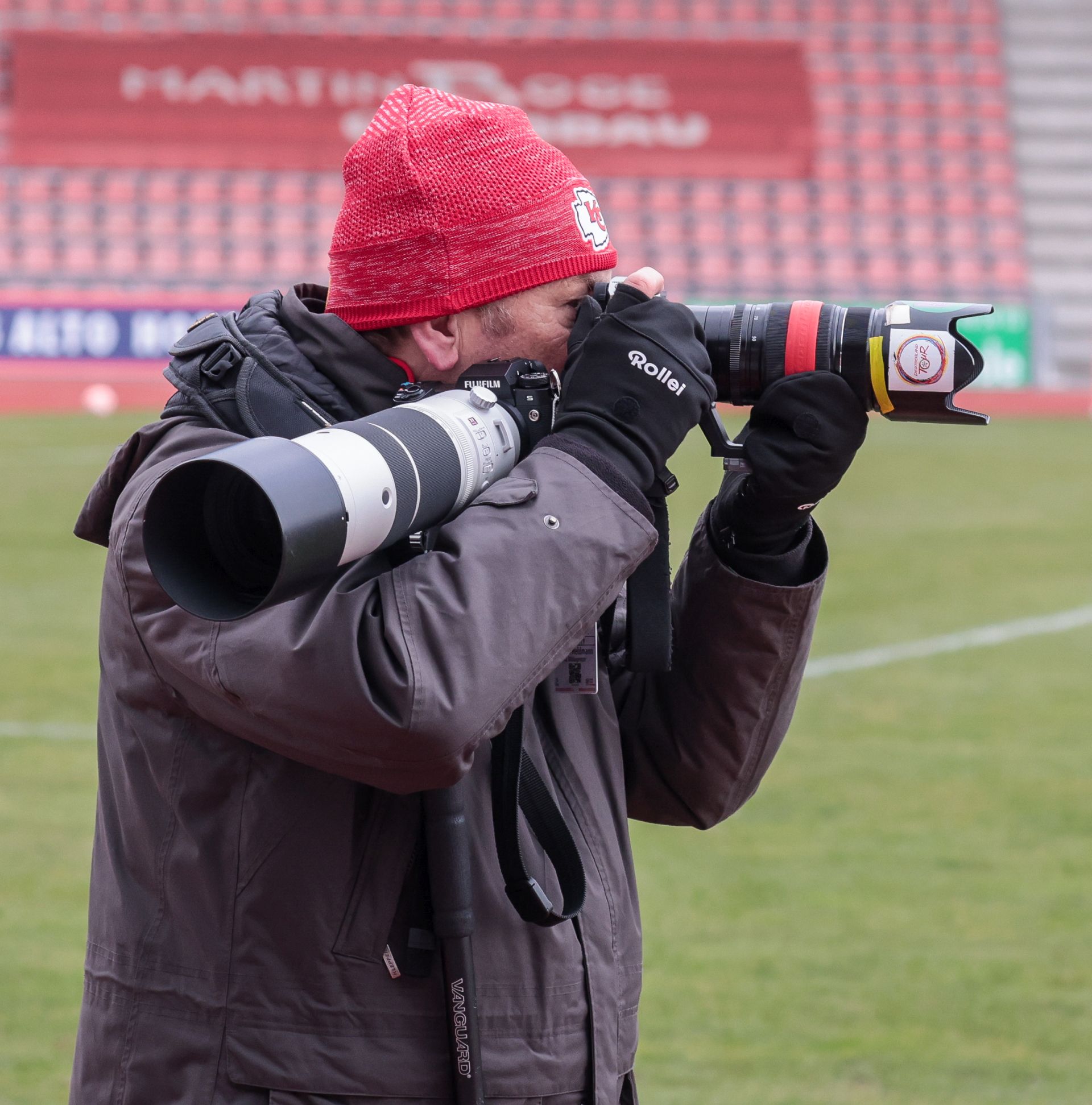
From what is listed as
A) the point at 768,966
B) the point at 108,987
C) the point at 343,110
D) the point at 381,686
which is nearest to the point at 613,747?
the point at 381,686

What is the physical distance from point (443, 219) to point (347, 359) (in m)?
0.15

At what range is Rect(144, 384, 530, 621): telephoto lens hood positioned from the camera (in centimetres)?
127

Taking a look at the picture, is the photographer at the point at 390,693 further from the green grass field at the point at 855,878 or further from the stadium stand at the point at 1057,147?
the stadium stand at the point at 1057,147

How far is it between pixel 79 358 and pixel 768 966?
45.3 feet

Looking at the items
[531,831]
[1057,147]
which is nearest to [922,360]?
A: [531,831]

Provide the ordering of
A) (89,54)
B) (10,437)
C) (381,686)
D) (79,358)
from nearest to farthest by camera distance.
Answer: (381,686) → (10,437) → (79,358) → (89,54)

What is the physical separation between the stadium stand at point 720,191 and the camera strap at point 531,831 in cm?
1644

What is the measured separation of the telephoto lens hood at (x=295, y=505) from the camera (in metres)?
1.27

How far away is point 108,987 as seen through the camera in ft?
4.95

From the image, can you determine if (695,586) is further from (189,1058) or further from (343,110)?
(343,110)

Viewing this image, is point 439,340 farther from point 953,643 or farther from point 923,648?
point 953,643

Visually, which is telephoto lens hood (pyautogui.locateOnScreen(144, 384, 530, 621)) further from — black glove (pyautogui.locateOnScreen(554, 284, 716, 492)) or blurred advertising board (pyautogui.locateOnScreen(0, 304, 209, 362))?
blurred advertising board (pyautogui.locateOnScreen(0, 304, 209, 362))

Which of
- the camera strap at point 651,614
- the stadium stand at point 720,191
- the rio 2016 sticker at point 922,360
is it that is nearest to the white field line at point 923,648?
the camera strap at point 651,614

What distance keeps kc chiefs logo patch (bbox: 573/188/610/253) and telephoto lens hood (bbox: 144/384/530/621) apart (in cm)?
28
